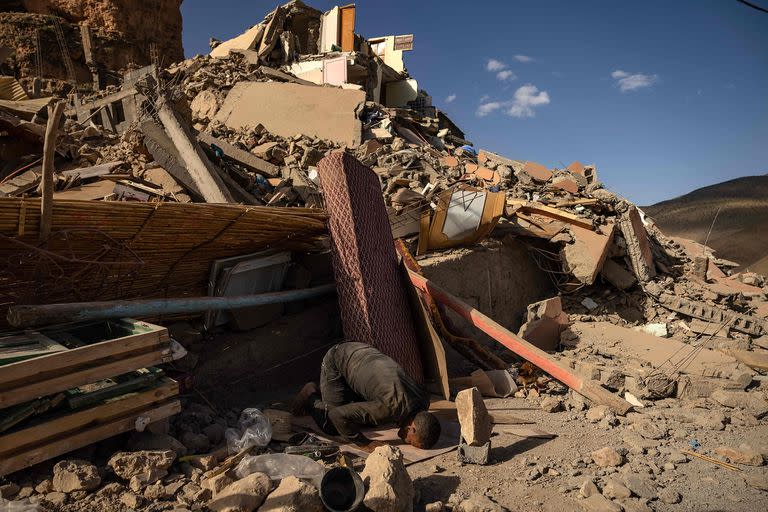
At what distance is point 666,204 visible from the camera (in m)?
26.6

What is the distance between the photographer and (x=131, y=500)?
2.35 m

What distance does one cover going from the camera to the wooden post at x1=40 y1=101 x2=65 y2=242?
2.40 metres

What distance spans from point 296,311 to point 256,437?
194cm

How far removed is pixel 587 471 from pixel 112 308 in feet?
10.8

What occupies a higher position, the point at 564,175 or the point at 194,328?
the point at 564,175

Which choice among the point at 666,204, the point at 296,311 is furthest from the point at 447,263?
the point at 666,204

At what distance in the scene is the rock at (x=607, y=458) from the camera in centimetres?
313

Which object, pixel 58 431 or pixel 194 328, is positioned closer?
pixel 58 431

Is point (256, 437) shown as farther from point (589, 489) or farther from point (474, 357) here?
point (474, 357)

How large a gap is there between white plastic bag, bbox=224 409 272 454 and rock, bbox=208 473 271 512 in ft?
2.08

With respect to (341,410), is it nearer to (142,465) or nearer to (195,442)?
(195,442)

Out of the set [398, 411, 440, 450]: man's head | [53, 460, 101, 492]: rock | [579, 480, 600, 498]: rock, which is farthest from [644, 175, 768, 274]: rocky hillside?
[53, 460, 101, 492]: rock

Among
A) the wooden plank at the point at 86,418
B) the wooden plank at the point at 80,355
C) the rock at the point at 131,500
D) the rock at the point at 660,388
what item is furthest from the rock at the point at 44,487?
the rock at the point at 660,388

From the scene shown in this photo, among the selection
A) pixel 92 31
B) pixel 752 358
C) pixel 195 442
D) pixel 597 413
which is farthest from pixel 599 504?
pixel 92 31
